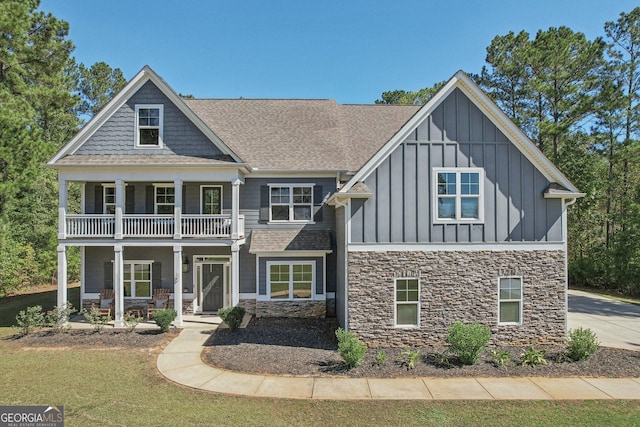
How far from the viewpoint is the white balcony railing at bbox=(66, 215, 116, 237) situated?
48.3ft

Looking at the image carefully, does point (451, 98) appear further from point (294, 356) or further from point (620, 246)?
point (620, 246)

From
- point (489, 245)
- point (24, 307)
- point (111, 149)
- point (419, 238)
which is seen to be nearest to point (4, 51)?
point (111, 149)

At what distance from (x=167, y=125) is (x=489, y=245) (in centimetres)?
1334

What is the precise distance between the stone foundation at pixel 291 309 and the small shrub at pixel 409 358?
562 cm

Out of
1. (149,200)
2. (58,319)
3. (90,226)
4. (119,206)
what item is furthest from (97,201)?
(58,319)

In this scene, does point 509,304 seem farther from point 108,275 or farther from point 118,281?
point 108,275

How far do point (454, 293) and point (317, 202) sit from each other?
725 centimetres

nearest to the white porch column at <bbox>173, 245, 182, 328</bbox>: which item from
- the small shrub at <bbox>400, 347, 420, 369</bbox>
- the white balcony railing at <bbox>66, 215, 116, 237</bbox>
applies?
the white balcony railing at <bbox>66, 215, 116, 237</bbox>

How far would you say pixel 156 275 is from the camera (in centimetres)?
1645

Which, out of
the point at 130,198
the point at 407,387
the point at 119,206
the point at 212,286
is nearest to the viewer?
the point at 407,387

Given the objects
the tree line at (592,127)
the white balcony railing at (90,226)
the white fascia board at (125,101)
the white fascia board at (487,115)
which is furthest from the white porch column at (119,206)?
the tree line at (592,127)

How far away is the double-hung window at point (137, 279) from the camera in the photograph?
16.4m

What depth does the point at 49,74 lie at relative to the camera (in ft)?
78.9

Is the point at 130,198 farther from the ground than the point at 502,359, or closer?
farther from the ground
